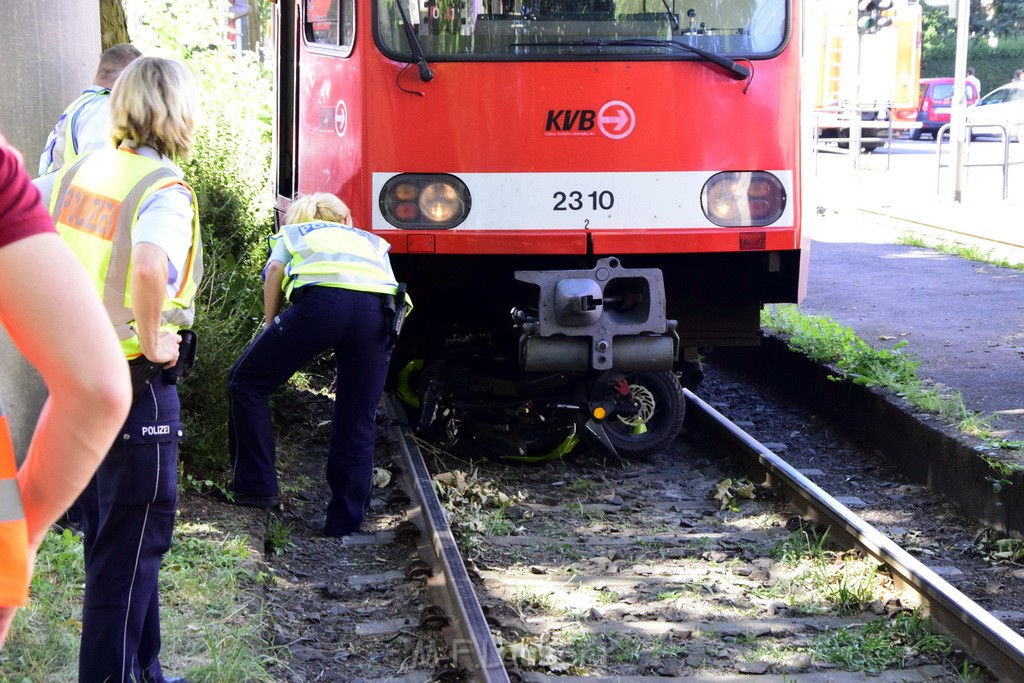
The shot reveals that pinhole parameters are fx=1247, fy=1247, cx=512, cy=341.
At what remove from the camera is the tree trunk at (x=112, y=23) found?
7.41 metres

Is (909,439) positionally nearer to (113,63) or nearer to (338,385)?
(338,385)

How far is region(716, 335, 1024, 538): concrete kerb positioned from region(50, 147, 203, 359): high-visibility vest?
3.56m

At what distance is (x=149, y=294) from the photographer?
3.10m

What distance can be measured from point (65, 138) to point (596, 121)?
226cm

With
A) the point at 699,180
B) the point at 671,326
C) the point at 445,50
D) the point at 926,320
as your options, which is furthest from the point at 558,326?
the point at 926,320

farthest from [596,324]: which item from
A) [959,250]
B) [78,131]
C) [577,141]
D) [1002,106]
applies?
[1002,106]

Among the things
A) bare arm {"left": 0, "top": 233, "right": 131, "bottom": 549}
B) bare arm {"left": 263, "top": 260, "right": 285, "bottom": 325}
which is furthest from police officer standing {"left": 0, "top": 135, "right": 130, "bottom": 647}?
bare arm {"left": 263, "top": 260, "right": 285, "bottom": 325}

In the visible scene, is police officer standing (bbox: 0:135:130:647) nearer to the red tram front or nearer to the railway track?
the railway track

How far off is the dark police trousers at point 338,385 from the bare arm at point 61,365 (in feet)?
11.3

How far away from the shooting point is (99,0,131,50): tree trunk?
7.41 meters

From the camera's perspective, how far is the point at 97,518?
3441 millimetres

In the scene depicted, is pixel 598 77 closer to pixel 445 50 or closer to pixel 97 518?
pixel 445 50

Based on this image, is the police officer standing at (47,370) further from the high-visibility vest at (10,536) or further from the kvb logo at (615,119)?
the kvb logo at (615,119)

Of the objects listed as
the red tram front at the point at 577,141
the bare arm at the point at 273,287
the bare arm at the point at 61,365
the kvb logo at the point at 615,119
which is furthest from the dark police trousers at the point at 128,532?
the kvb logo at the point at 615,119
